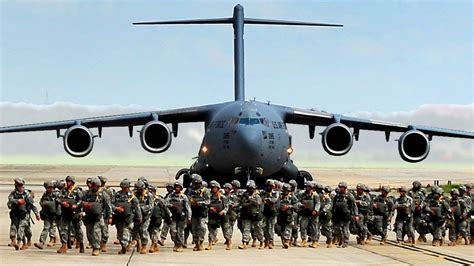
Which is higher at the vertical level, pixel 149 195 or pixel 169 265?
pixel 149 195

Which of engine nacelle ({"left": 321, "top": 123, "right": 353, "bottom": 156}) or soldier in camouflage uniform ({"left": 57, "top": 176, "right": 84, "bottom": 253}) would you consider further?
engine nacelle ({"left": 321, "top": 123, "right": 353, "bottom": 156})

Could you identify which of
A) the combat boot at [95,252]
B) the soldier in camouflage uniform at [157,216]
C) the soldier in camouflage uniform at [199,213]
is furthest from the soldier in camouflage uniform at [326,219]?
the combat boot at [95,252]

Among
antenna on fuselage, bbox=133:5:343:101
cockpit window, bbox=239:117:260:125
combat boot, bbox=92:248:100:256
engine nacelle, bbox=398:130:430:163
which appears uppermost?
antenna on fuselage, bbox=133:5:343:101

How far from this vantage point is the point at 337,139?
23.2 metres

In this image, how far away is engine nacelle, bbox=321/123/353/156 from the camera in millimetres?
23016

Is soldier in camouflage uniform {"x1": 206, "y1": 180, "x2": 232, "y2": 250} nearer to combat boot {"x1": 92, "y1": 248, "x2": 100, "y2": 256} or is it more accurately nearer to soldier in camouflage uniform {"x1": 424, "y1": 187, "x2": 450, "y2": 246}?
combat boot {"x1": 92, "y1": 248, "x2": 100, "y2": 256}

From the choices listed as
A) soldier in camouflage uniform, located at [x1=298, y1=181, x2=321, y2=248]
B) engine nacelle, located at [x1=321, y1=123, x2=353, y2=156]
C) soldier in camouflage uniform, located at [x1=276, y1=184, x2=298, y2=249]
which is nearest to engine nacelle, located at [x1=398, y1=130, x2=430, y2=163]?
engine nacelle, located at [x1=321, y1=123, x2=353, y2=156]

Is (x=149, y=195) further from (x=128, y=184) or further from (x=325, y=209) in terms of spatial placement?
(x=325, y=209)

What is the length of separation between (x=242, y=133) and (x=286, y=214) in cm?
817

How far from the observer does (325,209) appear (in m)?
13.3

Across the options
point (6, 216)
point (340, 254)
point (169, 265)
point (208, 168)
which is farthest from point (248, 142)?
point (169, 265)

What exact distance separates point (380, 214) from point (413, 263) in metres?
2.90

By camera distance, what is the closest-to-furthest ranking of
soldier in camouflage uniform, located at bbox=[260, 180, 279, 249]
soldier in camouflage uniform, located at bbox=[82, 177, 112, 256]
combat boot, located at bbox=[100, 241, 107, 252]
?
1. soldier in camouflage uniform, located at bbox=[82, 177, 112, 256]
2. combat boot, located at bbox=[100, 241, 107, 252]
3. soldier in camouflage uniform, located at bbox=[260, 180, 279, 249]

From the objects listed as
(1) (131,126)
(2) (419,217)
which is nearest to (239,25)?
(1) (131,126)
